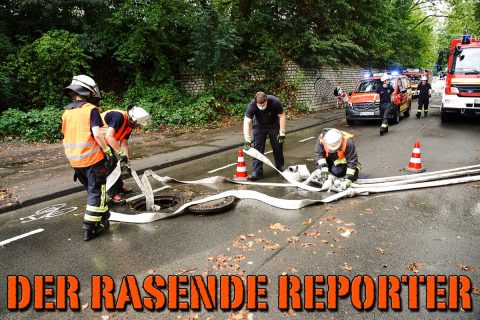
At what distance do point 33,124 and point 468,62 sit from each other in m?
16.6

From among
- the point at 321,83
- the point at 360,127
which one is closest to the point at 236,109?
the point at 360,127

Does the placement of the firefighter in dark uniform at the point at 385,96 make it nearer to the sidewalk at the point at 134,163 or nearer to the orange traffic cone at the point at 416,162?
the sidewalk at the point at 134,163

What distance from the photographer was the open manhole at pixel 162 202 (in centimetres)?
614

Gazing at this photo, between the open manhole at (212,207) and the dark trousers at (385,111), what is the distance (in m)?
9.01

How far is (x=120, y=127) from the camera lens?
19.4 ft

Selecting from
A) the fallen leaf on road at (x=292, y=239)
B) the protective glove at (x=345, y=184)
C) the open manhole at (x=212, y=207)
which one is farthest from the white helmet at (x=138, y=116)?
the protective glove at (x=345, y=184)

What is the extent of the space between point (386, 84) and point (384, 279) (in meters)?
11.8

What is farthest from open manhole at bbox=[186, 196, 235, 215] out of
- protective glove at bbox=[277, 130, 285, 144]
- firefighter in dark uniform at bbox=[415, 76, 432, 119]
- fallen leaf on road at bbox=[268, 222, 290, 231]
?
firefighter in dark uniform at bbox=[415, 76, 432, 119]

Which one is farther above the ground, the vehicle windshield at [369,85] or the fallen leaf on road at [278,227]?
the vehicle windshield at [369,85]

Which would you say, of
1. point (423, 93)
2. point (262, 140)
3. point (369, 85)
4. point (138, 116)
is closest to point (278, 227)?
point (138, 116)

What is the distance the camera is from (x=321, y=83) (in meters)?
22.0

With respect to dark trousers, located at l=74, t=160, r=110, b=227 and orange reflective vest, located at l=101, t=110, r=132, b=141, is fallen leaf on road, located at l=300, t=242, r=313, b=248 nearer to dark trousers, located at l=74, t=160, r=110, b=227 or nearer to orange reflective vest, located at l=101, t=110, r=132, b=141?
dark trousers, located at l=74, t=160, r=110, b=227

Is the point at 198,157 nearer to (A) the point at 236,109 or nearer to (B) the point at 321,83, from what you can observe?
(A) the point at 236,109

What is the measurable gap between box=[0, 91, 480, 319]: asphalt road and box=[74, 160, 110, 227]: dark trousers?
0.33 metres
